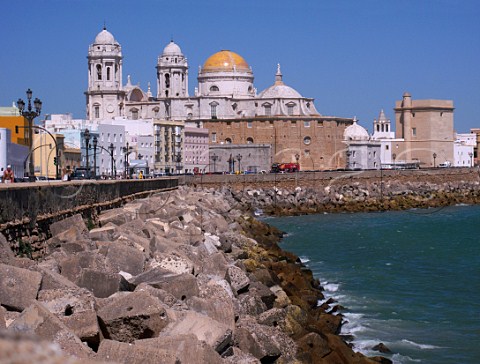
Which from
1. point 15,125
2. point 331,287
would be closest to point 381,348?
point 331,287

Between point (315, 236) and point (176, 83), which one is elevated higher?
point (176, 83)

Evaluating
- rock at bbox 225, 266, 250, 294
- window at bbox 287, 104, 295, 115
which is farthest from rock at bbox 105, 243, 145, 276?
window at bbox 287, 104, 295, 115

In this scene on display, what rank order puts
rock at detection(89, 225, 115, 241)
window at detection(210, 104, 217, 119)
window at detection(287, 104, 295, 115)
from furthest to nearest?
window at detection(287, 104, 295, 115)
window at detection(210, 104, 217, 119)
rock at detection(89, 225, 115, 241)

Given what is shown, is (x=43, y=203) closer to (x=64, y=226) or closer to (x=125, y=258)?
(x=64, y=226)

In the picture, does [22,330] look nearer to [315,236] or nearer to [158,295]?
[158,295]

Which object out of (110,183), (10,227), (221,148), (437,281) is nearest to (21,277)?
(10,227)

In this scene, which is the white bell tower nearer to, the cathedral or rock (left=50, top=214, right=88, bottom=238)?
the cathedral

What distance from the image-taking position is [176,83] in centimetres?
8975

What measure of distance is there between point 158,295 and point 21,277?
58.0 inches

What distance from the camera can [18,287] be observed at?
24.2 ft

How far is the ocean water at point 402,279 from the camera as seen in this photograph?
13883 millimetres

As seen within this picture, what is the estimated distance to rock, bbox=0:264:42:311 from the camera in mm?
7234

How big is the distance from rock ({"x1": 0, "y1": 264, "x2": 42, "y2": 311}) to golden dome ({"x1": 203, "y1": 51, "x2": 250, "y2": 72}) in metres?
85.5

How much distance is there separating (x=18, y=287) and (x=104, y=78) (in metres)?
74.3
